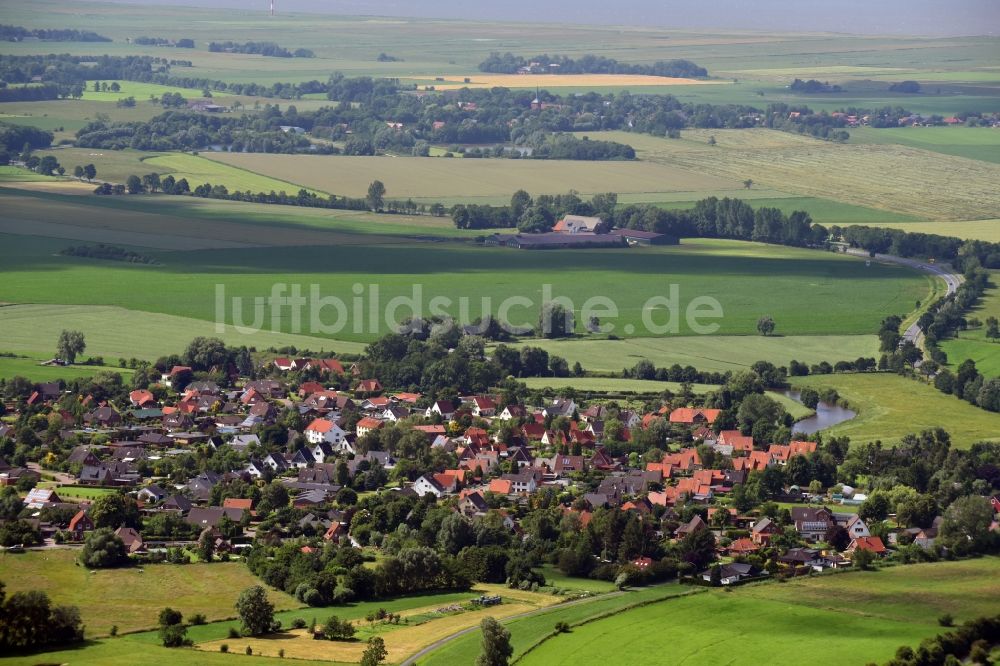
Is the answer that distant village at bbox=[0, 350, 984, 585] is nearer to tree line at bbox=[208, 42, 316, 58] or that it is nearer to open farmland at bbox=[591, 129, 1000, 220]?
open farmland at bbox=[591, 129, 1000, 220]

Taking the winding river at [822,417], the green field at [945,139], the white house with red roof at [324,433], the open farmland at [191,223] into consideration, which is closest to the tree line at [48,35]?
the open farmland at [191,223]

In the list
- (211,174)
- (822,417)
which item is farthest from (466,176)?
(822,417)

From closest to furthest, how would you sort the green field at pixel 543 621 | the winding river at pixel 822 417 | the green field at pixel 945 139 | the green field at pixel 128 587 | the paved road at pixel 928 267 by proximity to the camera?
the green field at pixel 543 621 < the green field at pixel 128 587 < the winding river at pixel 822 417 < the paved road at pixel 928 267 < the green field at pixel 945 139

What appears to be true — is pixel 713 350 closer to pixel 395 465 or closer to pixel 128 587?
pixel 395 465

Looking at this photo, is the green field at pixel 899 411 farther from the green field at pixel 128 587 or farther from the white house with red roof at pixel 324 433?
the green field at pixel 128 587

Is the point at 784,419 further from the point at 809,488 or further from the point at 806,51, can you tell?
the point at 806,51

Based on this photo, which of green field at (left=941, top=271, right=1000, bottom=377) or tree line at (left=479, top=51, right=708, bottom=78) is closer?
green field at (left=941, top=271, right=1000, bottom=377)

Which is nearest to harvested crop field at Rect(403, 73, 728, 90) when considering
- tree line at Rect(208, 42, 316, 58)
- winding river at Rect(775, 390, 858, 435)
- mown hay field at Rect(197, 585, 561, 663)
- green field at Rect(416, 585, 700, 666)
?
tree line at Rect(208, 42, 316, 58)
